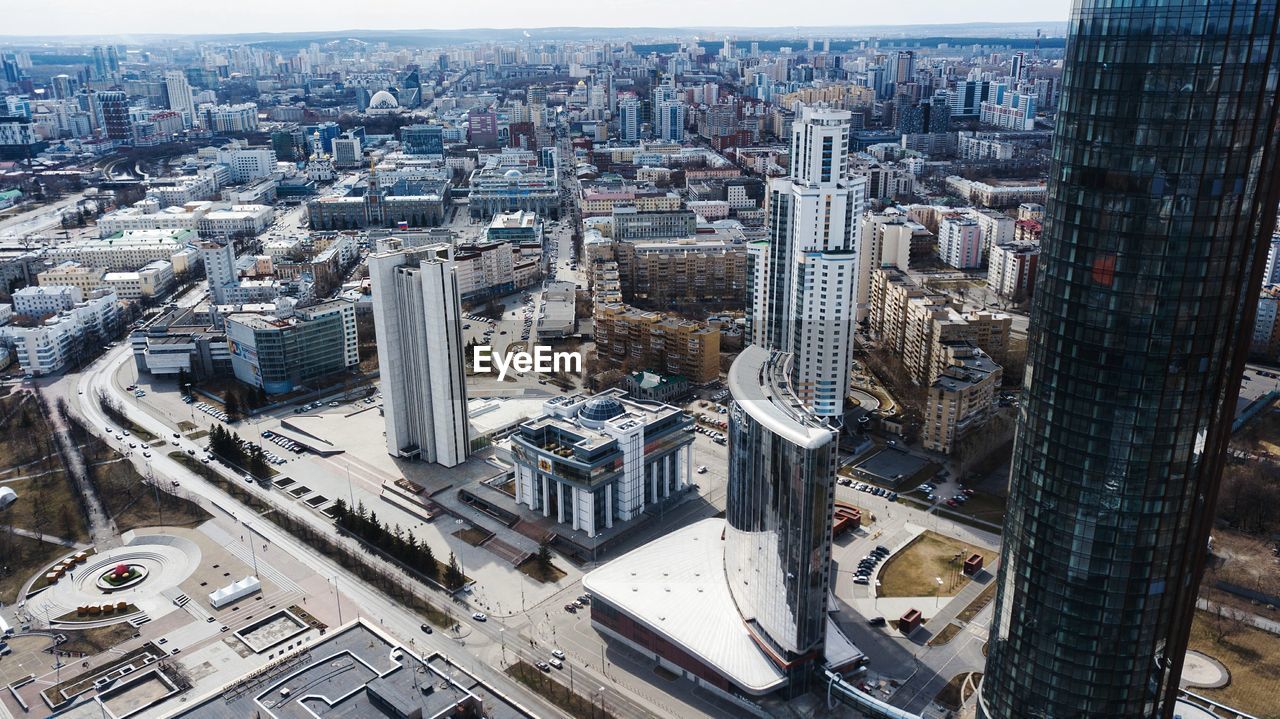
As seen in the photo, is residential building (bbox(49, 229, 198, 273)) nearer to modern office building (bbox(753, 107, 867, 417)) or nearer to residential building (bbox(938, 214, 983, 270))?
modern office building (bbox(753, 107, 867, 417))

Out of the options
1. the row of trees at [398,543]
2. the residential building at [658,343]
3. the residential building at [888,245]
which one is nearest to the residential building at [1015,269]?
the residential building at [888,245]

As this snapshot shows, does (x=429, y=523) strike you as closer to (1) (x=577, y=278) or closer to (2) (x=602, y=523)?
(2) (x=602, y=523)

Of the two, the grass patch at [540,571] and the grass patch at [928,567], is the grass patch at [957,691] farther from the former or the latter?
the grass patch at [540,571]

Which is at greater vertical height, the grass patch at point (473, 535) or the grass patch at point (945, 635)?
the grass patch at point (945, 635)

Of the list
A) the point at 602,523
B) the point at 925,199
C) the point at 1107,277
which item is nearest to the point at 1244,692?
the point at 1107,277

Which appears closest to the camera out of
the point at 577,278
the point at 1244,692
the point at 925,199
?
the point at 1244,692

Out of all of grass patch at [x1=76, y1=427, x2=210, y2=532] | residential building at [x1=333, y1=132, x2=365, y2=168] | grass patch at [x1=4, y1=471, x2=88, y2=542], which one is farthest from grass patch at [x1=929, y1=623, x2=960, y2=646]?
residential building at [x1=333, y1=132, x2=365, y2=168]
